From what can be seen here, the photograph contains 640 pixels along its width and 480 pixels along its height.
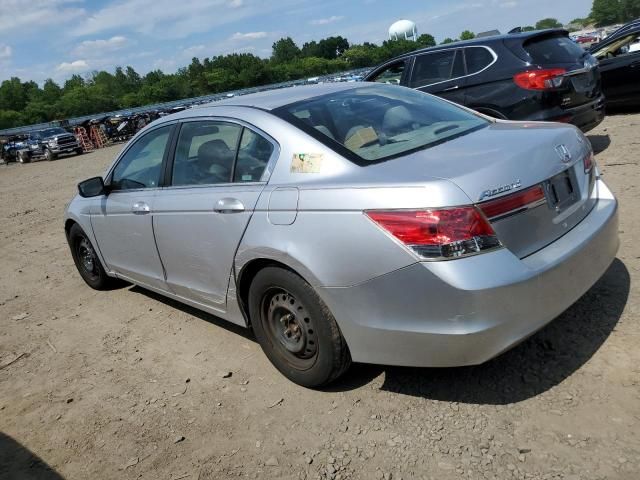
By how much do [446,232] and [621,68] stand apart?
29.5 ft

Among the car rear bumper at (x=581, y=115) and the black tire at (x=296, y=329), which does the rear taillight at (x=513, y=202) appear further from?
the car rear bumper at (x=581, y=115)

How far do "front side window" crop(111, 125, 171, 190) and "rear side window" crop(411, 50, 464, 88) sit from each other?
444cm

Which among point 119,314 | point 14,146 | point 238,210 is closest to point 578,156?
point 238,210

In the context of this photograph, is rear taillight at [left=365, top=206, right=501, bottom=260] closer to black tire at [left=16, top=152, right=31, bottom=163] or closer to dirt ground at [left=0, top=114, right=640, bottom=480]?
dirt ground at [left=0, top=114, right=640, bottom=480]

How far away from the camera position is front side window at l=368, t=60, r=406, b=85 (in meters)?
8.35

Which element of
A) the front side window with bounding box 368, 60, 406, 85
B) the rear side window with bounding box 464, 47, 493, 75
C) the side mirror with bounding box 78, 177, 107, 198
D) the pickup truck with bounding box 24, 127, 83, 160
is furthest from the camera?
the pickup truck with bounding box 24, 127, 83, 160

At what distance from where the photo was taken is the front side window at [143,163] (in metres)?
4.17

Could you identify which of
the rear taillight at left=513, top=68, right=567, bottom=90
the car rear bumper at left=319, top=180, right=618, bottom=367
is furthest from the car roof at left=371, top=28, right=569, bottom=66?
the car rear bumper at left=319, top=180, right=618, bottom=367

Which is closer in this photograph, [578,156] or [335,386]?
[578,156]

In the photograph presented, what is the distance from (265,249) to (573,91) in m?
5.11

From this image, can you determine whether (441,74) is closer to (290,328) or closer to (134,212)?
(134,212)

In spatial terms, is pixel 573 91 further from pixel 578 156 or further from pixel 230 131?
pixel 230 131

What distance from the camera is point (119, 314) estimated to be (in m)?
5.05

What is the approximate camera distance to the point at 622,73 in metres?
9.62
